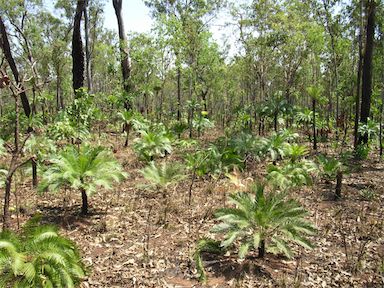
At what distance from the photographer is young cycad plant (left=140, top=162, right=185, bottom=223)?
8.95 meters

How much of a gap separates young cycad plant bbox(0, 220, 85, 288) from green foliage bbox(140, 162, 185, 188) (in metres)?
4.01

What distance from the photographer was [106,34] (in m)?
41.7

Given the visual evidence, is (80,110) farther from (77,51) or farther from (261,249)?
(261,249)

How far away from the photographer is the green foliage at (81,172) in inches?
278

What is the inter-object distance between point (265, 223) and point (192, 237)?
66.5 inches

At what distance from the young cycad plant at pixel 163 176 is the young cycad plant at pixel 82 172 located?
4.19 feet

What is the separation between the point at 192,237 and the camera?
6691 mm

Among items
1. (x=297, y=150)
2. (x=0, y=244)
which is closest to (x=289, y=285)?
(x=0, y=244)

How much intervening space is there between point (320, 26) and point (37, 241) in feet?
61.0

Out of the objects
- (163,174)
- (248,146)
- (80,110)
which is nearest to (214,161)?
Answer: (248,146)

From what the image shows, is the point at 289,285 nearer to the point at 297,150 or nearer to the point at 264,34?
the point at 297,150

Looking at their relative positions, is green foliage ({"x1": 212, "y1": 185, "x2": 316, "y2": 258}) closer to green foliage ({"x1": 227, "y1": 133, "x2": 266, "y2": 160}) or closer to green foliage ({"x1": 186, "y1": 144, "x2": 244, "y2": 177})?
green foliage ({"x1": 186, "y1": 144, "x2": 244, "y2": 177})

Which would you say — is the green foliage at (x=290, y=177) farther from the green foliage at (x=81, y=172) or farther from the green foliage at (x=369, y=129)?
the green foliage at (x=369, y=129)

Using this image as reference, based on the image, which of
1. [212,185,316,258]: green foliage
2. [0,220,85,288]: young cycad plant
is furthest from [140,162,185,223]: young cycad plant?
[0,220,85,288]: young cycad plant
